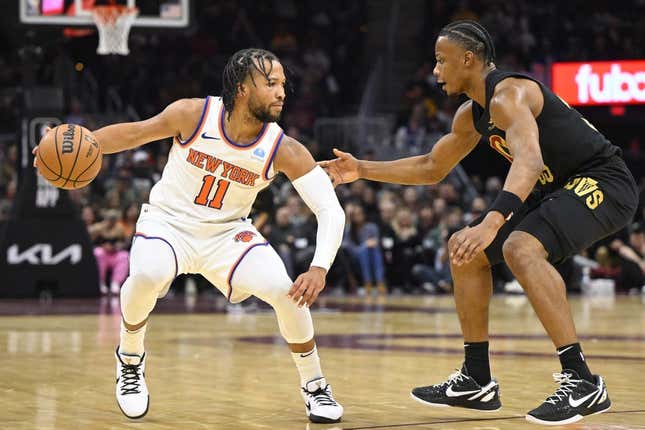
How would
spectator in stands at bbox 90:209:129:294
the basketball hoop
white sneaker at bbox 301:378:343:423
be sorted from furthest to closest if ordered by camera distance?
spectator in stands at bbox 90:209:129:294 → the basketball hoop → white sneaker at bbox 301:378:343:423

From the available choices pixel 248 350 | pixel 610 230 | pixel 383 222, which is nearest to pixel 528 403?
pixel 610 230

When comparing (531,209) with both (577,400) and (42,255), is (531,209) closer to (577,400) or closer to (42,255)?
(577,400)

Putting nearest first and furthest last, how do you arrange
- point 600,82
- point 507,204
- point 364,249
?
1. point 507,204
2. point 364,249
3. point 600,82

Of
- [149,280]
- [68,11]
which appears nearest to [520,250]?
[149,280]

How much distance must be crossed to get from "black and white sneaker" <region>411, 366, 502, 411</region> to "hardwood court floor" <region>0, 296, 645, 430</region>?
0.06m

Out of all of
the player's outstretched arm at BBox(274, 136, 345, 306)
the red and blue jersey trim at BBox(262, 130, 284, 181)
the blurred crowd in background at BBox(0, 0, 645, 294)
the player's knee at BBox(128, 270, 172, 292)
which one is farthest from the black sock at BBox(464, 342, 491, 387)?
the blurred crowd in background at BBox(0, 0, 645, 294)

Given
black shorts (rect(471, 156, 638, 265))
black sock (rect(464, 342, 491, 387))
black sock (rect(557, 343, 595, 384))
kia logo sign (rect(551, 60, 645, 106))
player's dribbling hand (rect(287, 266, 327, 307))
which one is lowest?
black sock (rect(464, 342, 491, 387))

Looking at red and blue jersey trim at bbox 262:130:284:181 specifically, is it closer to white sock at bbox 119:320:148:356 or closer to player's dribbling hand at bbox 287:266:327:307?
player's dribbling hand at bbox 287:266:327:307

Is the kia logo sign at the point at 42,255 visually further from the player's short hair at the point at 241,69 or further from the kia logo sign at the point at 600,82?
the player's short hair at the point at 241,69

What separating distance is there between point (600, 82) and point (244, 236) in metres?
14.7

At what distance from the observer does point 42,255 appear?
49.5ft

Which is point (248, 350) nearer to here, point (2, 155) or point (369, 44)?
point (2, 155)

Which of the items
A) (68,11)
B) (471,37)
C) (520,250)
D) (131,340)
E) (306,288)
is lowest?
(131,340)

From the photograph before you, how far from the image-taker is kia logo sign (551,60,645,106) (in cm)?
1947
